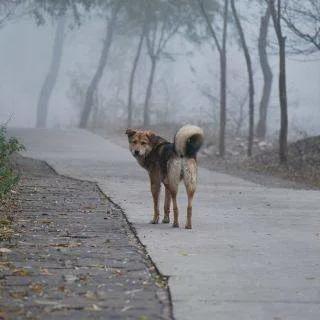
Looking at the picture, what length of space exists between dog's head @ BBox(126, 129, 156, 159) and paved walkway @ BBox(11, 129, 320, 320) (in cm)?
84

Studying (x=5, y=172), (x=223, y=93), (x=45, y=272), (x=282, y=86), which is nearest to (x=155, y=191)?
(x=5, y=172)

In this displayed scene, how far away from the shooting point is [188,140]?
376 inches

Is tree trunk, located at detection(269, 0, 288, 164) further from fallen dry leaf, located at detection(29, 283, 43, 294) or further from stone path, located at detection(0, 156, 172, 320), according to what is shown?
fallen dry leaf, located at detection(29, 283, 43, 294)

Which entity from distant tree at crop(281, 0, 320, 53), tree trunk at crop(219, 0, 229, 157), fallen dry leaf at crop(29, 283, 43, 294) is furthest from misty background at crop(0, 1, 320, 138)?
fallen dry leaf at crop(29, 283, 43, 294)

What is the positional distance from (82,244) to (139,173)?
10705 millimetres

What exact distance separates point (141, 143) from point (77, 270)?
330 centimetres

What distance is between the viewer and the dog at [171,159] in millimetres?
9578

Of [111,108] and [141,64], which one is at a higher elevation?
[141,64]

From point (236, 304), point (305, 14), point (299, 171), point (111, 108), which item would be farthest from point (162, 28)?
point (236, 304)

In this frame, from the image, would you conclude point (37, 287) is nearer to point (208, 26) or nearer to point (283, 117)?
point (283, 117)

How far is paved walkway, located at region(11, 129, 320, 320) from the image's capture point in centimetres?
610

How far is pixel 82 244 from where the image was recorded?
8391 millimetres

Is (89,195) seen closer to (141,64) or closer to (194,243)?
(194,243)

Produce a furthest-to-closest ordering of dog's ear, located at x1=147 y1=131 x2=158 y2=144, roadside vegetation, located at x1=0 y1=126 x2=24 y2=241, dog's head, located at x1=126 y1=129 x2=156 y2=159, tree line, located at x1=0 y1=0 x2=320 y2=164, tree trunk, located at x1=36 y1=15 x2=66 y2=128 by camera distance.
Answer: tree trunk, located at x1=36 y1=15 x2=66 y2=128, tree line, located at x1=0 y1=0 x2=320 y2=164, dog's ear, located at x1=147 y1=131 x2=158 y2=144, dog's head, located at x1=126 y1=129 x2=156 y2=159, roadside vegetation, located at x1=0 y1=126 x2=24 y2=241
